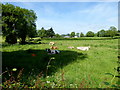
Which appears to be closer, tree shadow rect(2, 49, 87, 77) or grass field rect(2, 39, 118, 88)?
grass field rect(2, 39, 118, 88)

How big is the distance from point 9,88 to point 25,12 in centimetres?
3613

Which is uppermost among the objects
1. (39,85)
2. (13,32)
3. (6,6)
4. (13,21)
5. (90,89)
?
(6,6)

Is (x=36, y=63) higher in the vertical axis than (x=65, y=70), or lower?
higher

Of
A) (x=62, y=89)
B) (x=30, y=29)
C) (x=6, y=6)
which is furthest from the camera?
(x=30, y=29)

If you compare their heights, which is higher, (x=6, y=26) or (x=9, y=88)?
(x=6, y=26)

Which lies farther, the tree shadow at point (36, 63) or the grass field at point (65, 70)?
the tree shadow at point (36, 63)

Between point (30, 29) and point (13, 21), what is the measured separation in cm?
735

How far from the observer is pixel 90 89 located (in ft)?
11.5

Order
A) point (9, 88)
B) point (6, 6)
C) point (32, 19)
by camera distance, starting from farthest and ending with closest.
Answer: point (32, 19) → point (6, 6) → point (9, 88)

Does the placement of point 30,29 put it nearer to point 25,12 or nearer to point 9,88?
point 25,12

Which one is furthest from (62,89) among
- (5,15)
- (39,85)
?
(5,15)

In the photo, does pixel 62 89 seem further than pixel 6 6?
No

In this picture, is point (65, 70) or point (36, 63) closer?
point (65, 70)

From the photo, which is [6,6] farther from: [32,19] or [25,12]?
[32,19]
